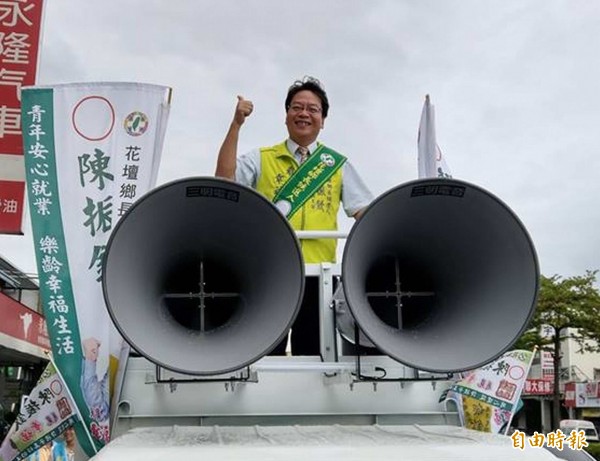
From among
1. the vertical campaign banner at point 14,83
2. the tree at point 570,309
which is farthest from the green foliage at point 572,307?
the vertical campaign banner at point 14,83

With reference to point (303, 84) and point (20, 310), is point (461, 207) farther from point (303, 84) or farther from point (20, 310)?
point (20, 310)

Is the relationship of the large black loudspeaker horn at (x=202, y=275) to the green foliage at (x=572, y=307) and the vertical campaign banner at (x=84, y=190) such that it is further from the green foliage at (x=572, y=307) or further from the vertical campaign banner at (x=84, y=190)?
the green foliage at (x=572, y=307)

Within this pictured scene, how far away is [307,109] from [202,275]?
1344mm

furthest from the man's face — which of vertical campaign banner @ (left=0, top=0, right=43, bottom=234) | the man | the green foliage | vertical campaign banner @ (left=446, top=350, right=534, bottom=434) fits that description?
the green foliage

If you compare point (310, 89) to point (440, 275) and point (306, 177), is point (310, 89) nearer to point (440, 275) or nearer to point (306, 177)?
point (306, 177)

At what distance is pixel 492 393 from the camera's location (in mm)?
4242

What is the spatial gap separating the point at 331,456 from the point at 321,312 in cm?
162

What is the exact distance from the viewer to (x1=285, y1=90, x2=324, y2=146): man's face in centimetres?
438

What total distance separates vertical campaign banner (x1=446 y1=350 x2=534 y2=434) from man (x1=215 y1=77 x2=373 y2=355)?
79cm

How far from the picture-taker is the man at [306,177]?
4094 millimetres

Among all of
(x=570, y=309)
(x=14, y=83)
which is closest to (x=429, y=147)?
(x=14, y=83)

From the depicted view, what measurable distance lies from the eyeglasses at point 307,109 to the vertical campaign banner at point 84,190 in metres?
0.73

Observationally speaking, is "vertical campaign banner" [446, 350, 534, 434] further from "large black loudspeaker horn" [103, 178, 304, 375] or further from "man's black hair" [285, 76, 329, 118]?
"man's black hair" [285, 76, 329, 118]

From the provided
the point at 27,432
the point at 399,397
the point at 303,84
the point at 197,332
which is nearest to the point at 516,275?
the point at 399,397
